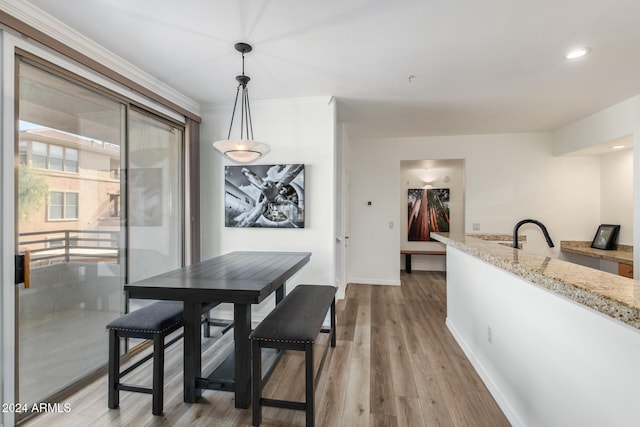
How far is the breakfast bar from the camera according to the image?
0.97m

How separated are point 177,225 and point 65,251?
1.29 metres

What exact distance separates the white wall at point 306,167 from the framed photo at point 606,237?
403 centimetres

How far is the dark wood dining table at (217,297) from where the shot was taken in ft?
5.70

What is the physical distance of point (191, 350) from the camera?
2.00m

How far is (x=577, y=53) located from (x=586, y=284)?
7.44 ft

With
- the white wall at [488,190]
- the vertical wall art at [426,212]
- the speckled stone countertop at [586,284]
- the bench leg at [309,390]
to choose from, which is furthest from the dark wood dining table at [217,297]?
the vertical wall art at [426,212]

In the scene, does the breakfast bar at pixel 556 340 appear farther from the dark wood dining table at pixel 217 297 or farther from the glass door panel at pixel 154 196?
the glass door panel at pixel 154 196

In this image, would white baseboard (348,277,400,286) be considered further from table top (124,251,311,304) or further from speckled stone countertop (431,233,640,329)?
speckled stone countertop (431,233,640,329)

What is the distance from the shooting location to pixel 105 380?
2.29 meters

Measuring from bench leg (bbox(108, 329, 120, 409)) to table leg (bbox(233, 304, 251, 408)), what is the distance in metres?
0.78

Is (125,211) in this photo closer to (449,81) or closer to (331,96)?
(331,96)

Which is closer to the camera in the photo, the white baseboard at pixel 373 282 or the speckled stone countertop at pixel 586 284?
the speckled stone countertop at pixel 586 284

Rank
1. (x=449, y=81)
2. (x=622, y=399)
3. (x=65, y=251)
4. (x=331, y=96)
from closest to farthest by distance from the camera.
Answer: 1. (x=622, y=399)
2. (x=65, y=251)
3. (x=449, y=81)
4. (x=331, y=96)

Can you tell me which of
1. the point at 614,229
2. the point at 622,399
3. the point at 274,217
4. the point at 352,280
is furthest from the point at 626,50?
the point at 352,280
